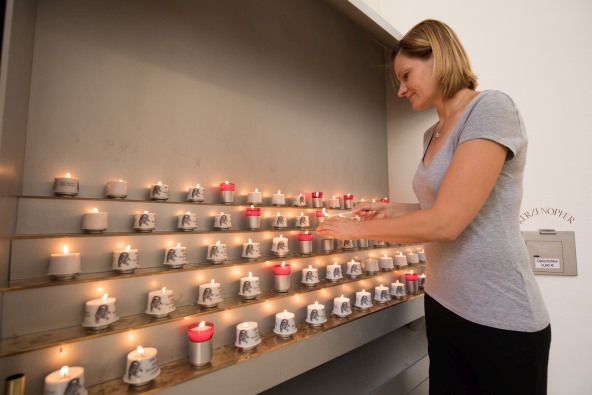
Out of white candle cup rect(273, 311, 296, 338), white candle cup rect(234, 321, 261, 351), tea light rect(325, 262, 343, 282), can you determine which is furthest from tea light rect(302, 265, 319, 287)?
white candle cup rect(234, 321, 261, 351)

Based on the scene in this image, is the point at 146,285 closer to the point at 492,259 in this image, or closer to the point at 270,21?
the point at 492,259

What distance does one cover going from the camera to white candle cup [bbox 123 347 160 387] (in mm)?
605

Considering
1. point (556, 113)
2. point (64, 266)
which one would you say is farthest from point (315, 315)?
point (556, 113)

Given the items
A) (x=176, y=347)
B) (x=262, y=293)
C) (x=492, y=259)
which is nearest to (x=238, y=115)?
(x=262, y=293)

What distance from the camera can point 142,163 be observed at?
852 millimetres

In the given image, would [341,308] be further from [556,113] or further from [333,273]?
[556,113]

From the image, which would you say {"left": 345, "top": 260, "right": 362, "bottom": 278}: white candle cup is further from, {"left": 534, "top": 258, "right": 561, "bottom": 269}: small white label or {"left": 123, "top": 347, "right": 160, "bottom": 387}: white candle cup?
{"left": 123, "top": 347, "right": 160, "bottom": 387}: white candle cup

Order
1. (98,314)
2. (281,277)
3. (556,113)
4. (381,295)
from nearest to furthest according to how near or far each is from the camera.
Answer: (98,314)
(281,277)
(556,113)
(381,295)

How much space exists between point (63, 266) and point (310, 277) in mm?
718

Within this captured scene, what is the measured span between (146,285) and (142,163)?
349mm

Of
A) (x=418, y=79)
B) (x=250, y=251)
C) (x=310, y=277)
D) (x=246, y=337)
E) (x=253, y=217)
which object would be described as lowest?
(x=246, y=337)

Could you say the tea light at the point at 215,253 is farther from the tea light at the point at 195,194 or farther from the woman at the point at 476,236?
the woman at the point at 476,236

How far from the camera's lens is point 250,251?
3.16 feet

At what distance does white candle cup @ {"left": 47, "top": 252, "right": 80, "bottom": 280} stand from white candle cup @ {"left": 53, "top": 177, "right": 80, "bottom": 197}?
0.49 feet
